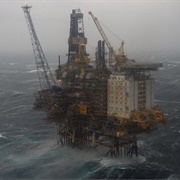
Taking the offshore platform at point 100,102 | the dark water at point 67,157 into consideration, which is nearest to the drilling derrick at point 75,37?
the offshore platform at point 100,102

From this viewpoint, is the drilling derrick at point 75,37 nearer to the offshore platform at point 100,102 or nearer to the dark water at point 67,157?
the offshore platform at point 100,102

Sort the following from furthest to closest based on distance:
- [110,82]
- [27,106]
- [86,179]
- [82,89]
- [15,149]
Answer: [27,106] < [15,149] < [82,89] < [110,82] < [86,179]

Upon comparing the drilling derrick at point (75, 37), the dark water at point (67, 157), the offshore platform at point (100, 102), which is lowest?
the dark water at point (67, 157)

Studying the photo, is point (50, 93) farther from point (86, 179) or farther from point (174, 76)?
point (174, 76)

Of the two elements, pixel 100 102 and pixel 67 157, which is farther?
pixel 67 157

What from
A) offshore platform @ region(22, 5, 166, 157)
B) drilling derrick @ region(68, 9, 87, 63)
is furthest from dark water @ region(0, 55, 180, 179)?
drilling derrick @ region(68, 9, 87, 63)

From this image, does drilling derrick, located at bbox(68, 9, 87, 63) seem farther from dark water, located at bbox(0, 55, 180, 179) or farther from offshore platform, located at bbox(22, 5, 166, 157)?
dark water, located at bbox(0, 55, 180, 179)

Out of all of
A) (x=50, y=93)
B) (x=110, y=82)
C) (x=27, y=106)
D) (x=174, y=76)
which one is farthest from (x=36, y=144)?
(x=174, y=76)

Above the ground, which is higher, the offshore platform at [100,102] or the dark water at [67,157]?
the offshore platform at [100,102]
